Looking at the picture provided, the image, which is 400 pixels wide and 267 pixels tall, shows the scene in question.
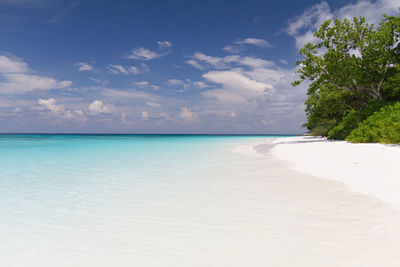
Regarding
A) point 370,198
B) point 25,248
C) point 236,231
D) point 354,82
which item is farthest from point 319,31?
point 25,248

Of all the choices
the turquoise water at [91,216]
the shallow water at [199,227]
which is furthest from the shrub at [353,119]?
the turquoise water at [91,216]

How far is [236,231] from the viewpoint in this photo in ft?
12.7

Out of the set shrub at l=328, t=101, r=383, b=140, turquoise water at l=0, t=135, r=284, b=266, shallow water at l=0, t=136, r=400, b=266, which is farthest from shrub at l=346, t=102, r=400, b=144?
turquoise water at l=0, t=135, r=284, b=266

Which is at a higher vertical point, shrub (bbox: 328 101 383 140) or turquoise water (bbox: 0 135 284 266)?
shrub (bbox: 328 101 383 140)

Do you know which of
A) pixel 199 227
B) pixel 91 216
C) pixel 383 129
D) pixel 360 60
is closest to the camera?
pixel 199 227

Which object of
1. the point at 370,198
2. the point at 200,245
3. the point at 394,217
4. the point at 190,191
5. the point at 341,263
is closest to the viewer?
the point at 341,263

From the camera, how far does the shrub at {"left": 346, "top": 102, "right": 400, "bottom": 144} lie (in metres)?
14.8

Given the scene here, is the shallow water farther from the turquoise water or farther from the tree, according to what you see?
the tree

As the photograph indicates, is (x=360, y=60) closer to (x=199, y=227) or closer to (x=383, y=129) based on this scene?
(x=383, y=129)

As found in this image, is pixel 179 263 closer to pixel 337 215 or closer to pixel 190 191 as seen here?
pixel 337 215

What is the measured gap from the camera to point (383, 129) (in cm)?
1620

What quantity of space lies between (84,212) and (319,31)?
95.8ft

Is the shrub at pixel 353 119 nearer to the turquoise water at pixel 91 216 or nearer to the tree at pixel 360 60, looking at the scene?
the tree at pixel 360 60

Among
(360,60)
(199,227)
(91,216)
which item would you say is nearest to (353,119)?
(360,60)
